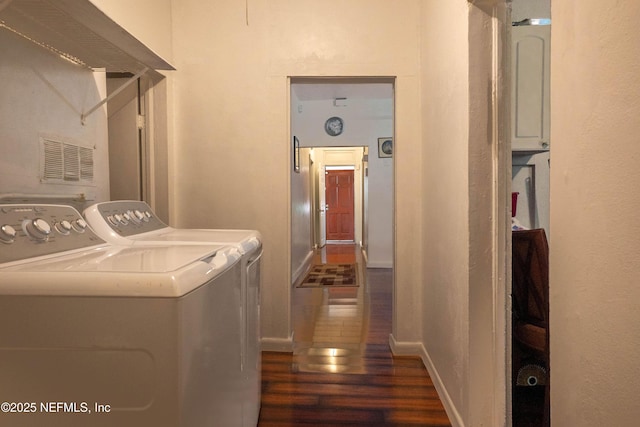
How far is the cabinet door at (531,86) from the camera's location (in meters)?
1.97

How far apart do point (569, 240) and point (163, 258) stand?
0.99 metres

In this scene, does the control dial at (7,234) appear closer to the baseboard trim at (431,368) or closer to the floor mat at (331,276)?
the baseboard trim at (431,368)

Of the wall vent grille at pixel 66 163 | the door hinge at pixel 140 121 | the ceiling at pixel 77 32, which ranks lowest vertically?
the wall vent grille at pixel 66 163

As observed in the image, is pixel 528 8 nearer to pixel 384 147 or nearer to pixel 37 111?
pixel 37 111

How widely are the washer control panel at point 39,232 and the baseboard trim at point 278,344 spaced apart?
155 cm

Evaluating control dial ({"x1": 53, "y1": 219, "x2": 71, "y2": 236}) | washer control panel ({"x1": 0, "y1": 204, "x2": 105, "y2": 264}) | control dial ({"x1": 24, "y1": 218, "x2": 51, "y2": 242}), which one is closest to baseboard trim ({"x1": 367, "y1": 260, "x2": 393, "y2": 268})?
washer control panel ({"x1": 0, "y1": 204, "x2": 105, "y2": 264})

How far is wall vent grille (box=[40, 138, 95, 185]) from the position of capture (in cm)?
179

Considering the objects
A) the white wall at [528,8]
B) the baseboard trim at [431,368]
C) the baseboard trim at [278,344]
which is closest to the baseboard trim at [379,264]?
the baseboard trim at [431,368]

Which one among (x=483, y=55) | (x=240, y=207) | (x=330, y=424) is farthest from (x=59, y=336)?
(x=240, y=207)

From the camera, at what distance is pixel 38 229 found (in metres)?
1.17

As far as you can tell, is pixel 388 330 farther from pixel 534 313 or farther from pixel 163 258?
pixel 163 258

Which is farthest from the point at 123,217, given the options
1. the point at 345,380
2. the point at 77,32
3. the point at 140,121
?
the point at 345,380

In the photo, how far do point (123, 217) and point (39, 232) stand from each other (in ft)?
1.80

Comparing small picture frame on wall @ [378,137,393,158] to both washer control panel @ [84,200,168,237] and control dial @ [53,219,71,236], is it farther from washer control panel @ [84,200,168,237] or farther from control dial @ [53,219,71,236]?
control dial @ [53,219,71,236]
